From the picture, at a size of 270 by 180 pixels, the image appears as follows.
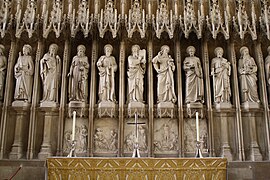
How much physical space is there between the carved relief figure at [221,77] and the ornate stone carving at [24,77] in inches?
232

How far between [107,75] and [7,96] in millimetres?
3203

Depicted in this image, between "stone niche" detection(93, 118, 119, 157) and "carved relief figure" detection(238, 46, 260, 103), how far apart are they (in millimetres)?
4245

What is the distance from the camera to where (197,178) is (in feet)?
29.0

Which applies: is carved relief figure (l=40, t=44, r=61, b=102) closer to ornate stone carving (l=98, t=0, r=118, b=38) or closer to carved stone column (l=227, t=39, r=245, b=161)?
ornate stone carving (l=98, t=0, r=118, b=38)

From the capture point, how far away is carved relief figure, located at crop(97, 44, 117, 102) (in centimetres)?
1115

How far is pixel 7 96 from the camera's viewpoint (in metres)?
11.0

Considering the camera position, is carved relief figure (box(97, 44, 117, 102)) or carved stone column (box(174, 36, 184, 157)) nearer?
carved stone column (box(174, 36, 184, 157))

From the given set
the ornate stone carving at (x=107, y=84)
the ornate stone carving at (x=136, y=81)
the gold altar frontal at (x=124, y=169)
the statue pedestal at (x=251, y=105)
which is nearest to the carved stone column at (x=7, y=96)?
the gold altar frontal at (x=124, y=169)

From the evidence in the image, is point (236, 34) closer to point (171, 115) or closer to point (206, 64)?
point (206, 64)

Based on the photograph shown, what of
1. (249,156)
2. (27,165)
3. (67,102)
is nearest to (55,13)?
(67,102)

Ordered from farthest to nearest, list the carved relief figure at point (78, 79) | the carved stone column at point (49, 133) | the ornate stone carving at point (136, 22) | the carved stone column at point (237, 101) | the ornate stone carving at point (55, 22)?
the ornate stone carving at point (136, 22), the ornate stone carving at point (55, 22), the carved relief figure at point (78, 79), the carved stone column at point (237, 101), the carved stone column at point (49, 133)

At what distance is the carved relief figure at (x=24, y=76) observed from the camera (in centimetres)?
1105

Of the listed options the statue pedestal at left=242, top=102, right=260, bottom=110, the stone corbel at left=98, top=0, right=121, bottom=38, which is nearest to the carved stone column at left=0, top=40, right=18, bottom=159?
the stone corbel at left=98, top=0, right=121, bottom=38

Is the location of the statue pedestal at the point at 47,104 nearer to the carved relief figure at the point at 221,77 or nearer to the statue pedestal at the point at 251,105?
the carved relief figure at the point at 221,77
